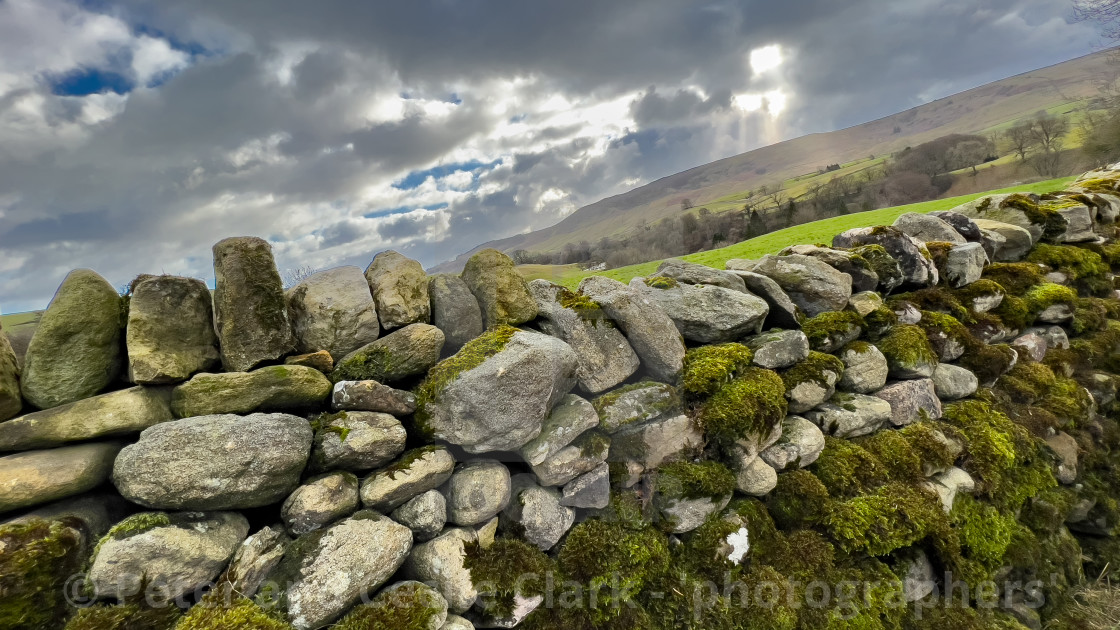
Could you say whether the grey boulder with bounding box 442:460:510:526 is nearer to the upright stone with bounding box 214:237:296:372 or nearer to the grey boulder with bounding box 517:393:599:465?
the grey boulder with bounding box 517:393:599:465

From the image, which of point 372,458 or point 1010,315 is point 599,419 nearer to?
point 372,458

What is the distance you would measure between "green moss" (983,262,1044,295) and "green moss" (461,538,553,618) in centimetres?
959

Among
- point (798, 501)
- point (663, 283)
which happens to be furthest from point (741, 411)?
point (663, 283)

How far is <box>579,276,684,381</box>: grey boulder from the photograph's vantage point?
5109mm

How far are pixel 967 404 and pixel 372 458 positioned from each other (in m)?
8.12

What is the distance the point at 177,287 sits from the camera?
3877 mm

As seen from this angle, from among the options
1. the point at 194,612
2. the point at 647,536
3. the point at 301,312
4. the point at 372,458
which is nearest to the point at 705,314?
the point at 647,536

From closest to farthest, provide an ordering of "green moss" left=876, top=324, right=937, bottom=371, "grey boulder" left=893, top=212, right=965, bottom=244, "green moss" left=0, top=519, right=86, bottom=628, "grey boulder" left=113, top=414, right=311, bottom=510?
"green moss" left=0, top=519, right=86, bottom=628, "grey boulder" left=113, top=414, right=311, bottom=510, "green moss" left=876, top=324, right=937, bottom=371, "grey boulder" left=893, top=212, right=965, bottom=244

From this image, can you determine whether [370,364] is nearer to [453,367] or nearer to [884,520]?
[453,367]

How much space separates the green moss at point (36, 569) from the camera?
110 inches

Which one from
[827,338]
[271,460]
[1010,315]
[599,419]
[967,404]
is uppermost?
[271,460]

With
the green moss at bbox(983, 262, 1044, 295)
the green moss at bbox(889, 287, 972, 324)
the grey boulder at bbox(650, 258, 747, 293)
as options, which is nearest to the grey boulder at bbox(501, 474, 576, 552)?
the grey boulder at bbox(650, 258, 747, 293)

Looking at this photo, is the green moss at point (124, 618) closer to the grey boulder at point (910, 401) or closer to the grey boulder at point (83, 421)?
the grey boulder at point (83, 421)

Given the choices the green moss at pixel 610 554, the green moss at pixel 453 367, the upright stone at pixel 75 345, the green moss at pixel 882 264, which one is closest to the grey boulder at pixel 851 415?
the green moss at pixel 882 264
